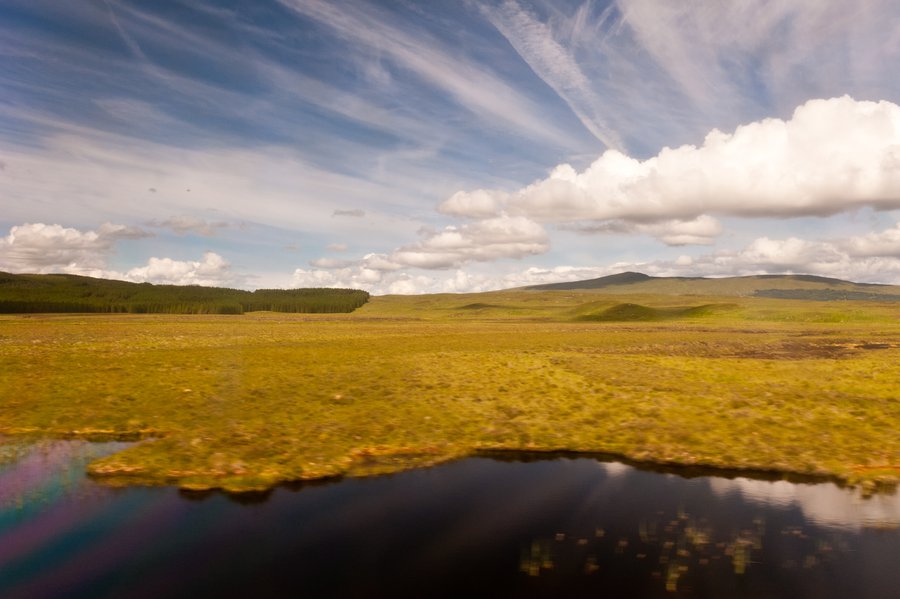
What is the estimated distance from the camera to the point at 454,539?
525 inches

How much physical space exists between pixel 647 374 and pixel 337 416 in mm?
25349

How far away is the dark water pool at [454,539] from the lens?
11102mm

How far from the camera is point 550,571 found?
461 inches

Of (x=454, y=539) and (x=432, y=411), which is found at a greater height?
(x=432, y=411)

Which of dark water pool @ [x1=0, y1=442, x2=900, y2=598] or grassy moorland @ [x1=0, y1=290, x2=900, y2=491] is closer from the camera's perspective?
dark water pool @ [x1=0, y1=442, x2=900, y2=598]

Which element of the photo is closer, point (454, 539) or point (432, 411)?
point (454, 539)

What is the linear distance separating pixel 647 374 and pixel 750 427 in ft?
53.5

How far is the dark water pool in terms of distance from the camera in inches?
437

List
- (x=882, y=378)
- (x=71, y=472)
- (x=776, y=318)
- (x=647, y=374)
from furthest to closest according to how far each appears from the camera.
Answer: (x=776, y=318) < (x=647, y=374) < (x=882, y=378) < (x=71, y=472)

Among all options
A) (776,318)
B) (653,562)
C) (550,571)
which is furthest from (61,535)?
(776,318)

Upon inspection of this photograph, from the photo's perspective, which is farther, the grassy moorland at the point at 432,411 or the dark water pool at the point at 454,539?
the grassy moorland at the point at 432,411

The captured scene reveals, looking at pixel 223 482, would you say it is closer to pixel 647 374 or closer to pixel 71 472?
pixel 71 472

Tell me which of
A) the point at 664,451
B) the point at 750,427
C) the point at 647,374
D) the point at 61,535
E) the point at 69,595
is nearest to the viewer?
the point at 69,595

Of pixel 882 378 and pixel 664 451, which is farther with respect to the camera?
pixel 882 378
